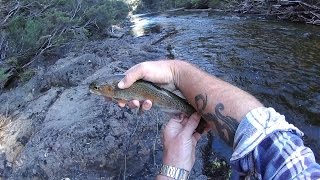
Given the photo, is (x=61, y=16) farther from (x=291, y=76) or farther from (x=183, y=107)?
(x=183, y=107)

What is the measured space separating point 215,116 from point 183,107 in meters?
0.33

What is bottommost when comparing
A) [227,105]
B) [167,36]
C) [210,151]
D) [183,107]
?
[167,36]

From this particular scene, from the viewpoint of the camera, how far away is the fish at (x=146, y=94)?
2.53 m

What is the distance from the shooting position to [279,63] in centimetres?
903

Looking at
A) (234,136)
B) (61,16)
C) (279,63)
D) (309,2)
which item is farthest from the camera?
(309,2)

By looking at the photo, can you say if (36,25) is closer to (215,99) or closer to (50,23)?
(50,23)

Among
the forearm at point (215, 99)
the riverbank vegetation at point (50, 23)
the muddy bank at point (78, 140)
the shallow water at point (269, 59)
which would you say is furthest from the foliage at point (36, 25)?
the forearm at point (215, 99)

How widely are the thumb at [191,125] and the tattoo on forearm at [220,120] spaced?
0.07 meters

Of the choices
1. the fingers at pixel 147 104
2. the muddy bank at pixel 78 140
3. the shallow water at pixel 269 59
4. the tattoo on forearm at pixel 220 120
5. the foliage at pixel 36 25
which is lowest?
the shallow water at pixel 269 59

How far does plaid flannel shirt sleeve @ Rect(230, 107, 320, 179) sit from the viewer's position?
5.38ft

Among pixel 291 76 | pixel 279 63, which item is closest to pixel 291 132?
pixel 291 76

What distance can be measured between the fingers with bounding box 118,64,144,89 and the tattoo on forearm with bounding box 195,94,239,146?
425mm

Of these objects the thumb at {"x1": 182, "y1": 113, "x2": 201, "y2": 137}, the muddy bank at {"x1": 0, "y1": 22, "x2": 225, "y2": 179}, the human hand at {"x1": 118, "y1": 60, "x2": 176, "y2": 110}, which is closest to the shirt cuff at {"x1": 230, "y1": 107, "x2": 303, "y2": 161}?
the thumb at {"x1": 182, "y1": 113, "x2": 201, "y2": 137}

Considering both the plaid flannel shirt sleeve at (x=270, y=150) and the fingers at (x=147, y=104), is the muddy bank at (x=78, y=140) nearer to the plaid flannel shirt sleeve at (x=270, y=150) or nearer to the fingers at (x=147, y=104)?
the fingers at (x=147, y=104)
